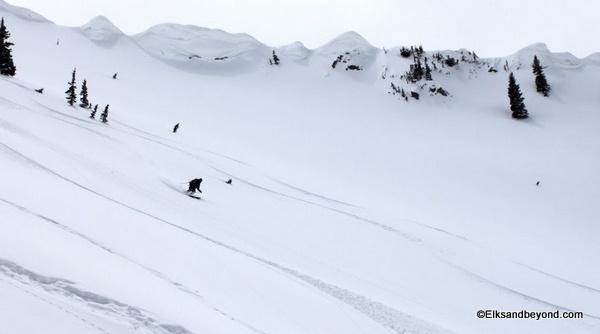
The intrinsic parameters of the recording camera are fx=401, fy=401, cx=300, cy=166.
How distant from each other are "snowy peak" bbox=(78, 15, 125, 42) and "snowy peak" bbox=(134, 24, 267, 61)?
3.12 meters

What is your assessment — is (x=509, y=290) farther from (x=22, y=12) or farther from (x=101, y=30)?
(x=22, y=12)

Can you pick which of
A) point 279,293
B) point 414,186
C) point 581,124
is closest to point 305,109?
point 414,186

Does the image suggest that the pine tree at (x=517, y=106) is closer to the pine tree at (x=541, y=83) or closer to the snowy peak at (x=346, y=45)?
the pine tree at (x=541, y=83)

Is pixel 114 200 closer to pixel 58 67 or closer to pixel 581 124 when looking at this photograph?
pixel 58 67

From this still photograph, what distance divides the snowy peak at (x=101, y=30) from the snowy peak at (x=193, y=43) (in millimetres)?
3119

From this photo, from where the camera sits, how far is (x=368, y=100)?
49.6 m

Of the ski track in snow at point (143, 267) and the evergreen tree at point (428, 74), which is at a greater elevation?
the evergreen tree at point (428, 74)

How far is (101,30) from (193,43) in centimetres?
1332

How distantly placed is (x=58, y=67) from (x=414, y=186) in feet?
121

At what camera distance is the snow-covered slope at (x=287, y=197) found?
26.4 ft

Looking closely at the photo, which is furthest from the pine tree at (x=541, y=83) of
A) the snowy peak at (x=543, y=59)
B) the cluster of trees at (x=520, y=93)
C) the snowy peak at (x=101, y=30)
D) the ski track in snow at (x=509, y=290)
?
the snowy peak at (x=101, y=30)

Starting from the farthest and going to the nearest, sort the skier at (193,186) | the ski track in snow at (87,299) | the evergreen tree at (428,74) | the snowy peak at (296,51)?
the snowy peak at (296,51) → the evergreen tree at (428,74) → the skier at (193,186) → the ski track in snow at (87,299)

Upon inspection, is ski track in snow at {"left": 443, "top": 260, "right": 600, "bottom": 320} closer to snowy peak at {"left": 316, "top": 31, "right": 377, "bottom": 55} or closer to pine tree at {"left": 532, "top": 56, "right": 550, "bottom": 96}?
pine tree at {"left": 532, "top": 56, "right": 550, "bottom": 96}

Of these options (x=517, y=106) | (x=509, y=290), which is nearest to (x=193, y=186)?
(x=509, y=290)
